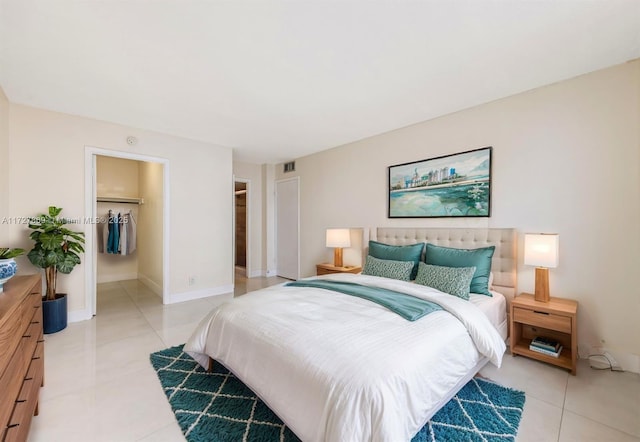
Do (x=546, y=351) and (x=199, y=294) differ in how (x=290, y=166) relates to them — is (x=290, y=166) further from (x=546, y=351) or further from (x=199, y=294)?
(x=546, y=351)

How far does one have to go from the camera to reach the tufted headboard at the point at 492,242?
2.75 metres

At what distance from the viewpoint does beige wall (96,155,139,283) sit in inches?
205

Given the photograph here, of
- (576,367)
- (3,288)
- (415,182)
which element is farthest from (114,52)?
(576,367)

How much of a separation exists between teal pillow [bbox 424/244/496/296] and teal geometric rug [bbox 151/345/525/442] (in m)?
0.86

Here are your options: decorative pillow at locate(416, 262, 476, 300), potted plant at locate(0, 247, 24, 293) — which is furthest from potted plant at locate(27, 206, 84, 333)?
decorative pillow at locate(416, 262, 476, 300)

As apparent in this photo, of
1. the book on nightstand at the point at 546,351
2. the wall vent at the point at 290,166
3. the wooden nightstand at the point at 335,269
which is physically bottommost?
the book on nightstand at the point at 546,351

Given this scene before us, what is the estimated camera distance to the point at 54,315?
9.79 feet

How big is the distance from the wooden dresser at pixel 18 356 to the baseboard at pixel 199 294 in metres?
2.23

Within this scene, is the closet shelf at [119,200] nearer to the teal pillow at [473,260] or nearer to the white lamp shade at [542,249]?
the teal pillow at [473,260]

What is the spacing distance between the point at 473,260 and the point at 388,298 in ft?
3.74

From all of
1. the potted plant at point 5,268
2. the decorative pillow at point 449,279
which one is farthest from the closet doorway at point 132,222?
the decorative pillow at point 449,279

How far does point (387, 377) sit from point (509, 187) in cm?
252

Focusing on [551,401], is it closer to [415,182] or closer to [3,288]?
[415,182]

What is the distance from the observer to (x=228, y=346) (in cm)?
188
